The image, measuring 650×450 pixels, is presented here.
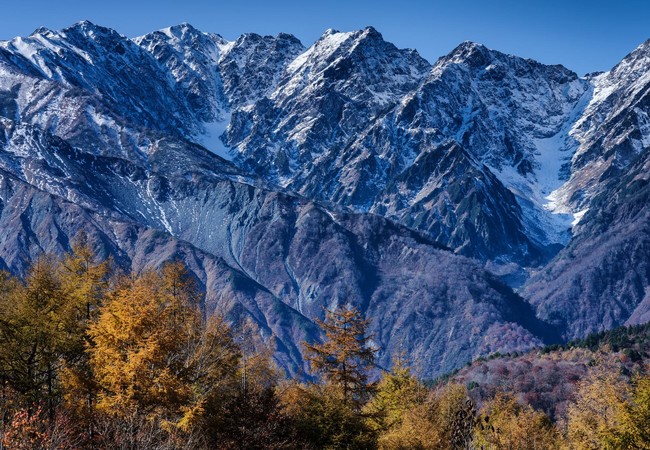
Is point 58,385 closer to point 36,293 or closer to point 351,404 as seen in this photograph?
point 36,293

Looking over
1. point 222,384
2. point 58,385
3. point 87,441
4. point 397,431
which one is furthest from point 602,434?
point 58,385

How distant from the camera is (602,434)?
5712 centimetres

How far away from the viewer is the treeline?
48.1m

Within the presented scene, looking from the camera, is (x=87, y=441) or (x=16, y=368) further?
(x=16, y=368)

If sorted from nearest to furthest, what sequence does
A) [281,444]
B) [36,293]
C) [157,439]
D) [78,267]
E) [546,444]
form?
[157,439] < [281,444] < [36,293] < [78,267] < [546,444]

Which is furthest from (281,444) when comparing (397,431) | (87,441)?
(397,431)

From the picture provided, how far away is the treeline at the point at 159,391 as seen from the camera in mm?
48125

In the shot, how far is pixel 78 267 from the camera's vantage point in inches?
2569

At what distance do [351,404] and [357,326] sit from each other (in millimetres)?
7127

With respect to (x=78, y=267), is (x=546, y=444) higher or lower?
lower

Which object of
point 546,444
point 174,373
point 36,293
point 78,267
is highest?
point 78,267

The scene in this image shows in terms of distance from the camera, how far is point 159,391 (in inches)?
1909

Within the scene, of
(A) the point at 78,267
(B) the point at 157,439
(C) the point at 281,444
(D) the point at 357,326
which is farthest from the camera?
(D) the point at 357,326

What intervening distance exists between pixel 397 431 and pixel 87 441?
2747 centimetres
